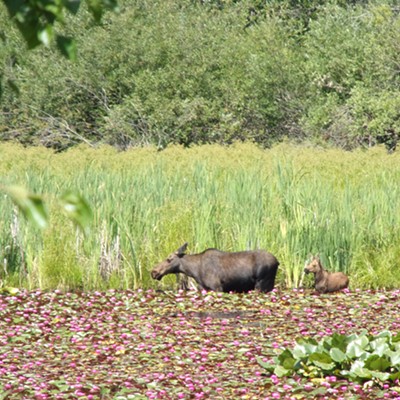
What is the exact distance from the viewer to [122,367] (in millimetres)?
7297

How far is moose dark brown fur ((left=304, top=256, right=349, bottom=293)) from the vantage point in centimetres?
1051

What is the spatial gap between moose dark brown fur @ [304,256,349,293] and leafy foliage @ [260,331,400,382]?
3557mm

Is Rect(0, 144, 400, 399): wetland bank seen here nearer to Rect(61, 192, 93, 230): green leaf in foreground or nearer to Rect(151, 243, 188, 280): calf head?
Rect(151, 243, 188, 280): calf head

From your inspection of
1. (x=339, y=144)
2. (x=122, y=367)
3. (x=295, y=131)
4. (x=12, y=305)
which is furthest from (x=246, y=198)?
(x=295, y=131)

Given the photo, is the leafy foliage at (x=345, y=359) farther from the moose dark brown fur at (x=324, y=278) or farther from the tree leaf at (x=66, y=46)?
the tree leaf at (x=66, y=46)

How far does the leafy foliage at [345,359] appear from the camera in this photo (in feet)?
21.5

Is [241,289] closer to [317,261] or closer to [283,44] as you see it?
[317,261]

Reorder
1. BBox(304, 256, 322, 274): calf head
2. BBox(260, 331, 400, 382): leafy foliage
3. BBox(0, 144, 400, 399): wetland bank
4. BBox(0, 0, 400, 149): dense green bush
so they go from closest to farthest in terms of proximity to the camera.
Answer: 1. BBox(260, 331, 400, 382): leafy foliage
2. BBox(0, 144, 400, 399): wetland bank
3. BBox(304, 256, 322, 274): calf head
4. BBox(0, 0, 400, 149): dense green bush

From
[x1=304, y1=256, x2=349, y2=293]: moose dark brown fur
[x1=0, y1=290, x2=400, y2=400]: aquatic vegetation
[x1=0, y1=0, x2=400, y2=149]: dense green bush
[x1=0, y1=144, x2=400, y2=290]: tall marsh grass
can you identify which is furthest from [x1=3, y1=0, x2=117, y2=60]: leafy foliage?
[x1=0, y1=0, x2=400, y2=149]: dense green bush

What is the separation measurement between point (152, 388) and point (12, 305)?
3.63 meters

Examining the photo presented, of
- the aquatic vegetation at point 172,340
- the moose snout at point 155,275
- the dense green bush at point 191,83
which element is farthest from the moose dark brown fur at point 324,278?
the dense green bush at point 191,83

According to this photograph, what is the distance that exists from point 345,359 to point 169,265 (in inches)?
163

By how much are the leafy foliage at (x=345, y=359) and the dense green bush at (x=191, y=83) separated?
65.9 ft

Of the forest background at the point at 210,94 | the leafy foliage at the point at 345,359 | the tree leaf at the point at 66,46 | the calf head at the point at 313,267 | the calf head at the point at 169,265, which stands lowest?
the leafy foliage at the point at 345,359
